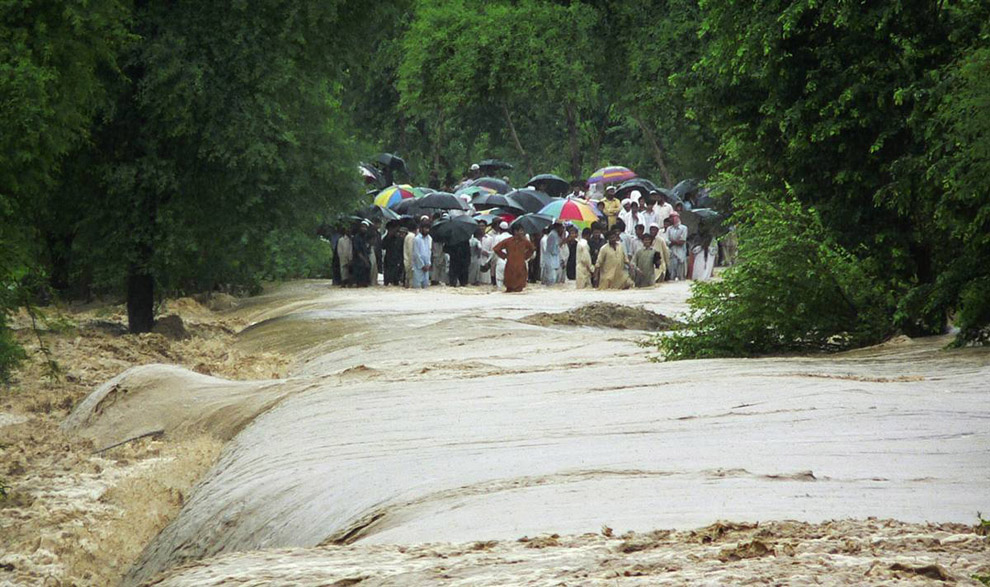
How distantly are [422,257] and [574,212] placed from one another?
24.2 ft

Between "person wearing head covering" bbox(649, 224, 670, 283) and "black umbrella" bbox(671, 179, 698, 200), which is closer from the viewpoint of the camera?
"person wearing head covering" bbox(649, 224, 670, 283)

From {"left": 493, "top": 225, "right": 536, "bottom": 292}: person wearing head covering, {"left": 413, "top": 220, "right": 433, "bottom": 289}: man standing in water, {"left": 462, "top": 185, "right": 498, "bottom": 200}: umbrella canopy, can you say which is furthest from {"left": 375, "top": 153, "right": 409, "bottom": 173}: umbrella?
{"left": 493, "top": 225, "right": 536, "bottom": 292}: person wearing head covering

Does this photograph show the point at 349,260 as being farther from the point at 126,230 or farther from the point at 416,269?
the point at 126,230

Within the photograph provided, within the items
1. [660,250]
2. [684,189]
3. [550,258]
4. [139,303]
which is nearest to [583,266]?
[660,250]

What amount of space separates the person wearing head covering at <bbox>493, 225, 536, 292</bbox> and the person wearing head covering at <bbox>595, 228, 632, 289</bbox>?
5.21ft

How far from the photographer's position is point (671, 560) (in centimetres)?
531

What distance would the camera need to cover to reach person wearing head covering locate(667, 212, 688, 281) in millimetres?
34594

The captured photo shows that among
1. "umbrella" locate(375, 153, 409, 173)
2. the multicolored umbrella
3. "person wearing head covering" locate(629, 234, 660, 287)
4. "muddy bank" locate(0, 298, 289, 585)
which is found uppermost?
"umbrella" locate(375, 153, 409, 173)

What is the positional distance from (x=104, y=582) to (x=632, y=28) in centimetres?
Result: 2177

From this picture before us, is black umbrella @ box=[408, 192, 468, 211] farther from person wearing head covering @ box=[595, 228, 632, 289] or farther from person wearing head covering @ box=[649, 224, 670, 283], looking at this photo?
person wearing head covering @ box=[595, 228, 632, 289]

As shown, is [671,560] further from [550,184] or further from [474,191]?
[550,184]

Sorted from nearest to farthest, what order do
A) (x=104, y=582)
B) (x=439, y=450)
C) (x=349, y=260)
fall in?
(x=439, y=450) → (x=104, y=582) → (x=349, y=260)

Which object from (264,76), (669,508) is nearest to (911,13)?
(669,508)

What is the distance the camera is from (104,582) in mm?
9344
